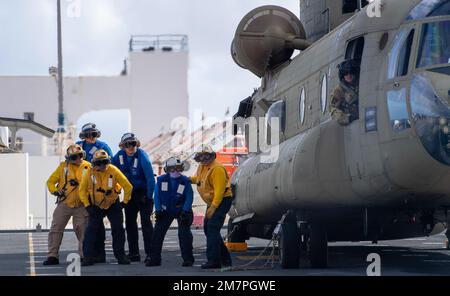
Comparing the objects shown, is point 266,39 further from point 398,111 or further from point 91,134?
point 398,111

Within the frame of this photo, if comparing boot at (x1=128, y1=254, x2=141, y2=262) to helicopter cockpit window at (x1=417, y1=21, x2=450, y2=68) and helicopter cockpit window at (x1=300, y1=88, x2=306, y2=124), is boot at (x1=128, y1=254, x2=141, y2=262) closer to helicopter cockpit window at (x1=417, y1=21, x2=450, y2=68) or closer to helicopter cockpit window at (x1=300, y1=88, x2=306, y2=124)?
helicopter cockpit window at (x1=300, y1=88, x2=306, y2=124)

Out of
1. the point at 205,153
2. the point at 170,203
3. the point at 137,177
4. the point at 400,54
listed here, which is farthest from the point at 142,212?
the point at 400,54

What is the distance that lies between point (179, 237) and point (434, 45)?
18.1 feet

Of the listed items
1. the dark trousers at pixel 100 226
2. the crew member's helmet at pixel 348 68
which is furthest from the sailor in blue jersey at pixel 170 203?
the crew member's helmet at pixel 348 68

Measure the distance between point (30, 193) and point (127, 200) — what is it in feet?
102

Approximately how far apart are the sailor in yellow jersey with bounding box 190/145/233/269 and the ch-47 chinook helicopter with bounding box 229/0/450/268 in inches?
36.7

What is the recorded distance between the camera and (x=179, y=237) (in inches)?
754

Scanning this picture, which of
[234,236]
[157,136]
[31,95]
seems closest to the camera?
[234,236]

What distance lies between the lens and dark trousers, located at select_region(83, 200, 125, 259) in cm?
1933

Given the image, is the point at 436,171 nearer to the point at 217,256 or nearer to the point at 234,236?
the point at 217,256

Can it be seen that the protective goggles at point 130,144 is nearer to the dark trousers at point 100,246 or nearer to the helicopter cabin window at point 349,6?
the dark trousers at point 100,246

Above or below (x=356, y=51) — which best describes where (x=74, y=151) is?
below

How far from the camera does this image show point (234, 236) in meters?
24.2

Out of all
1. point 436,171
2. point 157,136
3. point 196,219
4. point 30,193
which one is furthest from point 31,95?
point 436,171
